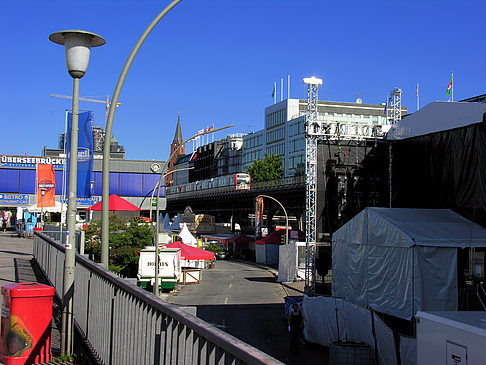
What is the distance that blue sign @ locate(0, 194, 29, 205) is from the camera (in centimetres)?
9006

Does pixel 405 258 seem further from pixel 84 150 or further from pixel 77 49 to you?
pixel 77 49

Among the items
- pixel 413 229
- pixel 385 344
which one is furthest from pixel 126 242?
pixel 385 344

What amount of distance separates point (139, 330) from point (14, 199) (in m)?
91.6

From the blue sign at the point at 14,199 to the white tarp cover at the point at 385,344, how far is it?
3246 inches

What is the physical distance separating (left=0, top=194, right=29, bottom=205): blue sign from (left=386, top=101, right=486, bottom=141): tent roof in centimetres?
7376

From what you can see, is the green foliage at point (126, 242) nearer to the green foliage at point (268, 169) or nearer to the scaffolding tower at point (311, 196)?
the scaffolding tower at point (311, 196)

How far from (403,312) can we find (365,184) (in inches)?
485

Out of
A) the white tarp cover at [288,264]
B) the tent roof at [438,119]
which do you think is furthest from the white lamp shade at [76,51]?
the white tarp cover at [288,264]

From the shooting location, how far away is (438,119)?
26.0m

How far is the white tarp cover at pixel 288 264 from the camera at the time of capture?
139ft

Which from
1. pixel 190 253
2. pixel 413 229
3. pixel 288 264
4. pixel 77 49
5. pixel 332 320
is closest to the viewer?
pixel 77 49

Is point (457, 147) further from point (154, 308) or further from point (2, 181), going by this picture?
point (2, 181)

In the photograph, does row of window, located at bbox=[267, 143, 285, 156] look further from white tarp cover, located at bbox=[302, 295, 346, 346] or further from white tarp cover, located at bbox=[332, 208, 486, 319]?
white tarp cover, located at bbox=[302, 295, 346, 346]

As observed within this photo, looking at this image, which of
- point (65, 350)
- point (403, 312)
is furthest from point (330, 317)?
point (65, 350)
